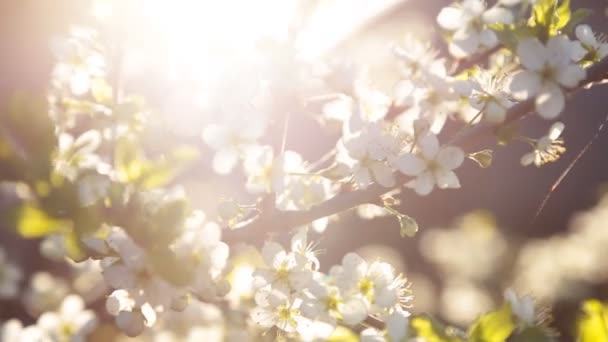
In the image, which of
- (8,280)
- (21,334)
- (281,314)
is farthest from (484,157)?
(8,280)

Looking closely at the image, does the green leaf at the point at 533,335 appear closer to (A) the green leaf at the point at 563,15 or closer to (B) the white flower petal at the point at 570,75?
(B) the white flower petal at the point at 570,75

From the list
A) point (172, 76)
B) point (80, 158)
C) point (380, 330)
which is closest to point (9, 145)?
point (80, 158)

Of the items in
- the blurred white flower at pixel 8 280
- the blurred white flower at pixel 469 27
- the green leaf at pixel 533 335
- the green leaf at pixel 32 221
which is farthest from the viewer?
the blurred white flower at pixel 8 280

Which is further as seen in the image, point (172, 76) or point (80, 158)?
point (172, 76)

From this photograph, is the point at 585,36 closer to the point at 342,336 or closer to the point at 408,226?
the point at 408,226

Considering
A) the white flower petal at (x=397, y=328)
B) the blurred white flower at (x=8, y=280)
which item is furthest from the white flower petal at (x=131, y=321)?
the blurred white flower at (x=8, y=280)

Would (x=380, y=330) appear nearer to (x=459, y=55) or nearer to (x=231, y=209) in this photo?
(x=231, y=209)
